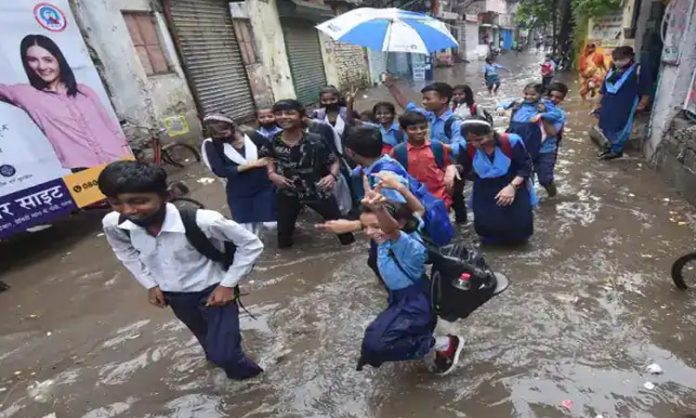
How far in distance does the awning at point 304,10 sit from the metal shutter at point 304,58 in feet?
0.99

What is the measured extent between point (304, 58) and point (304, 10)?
1544 mm

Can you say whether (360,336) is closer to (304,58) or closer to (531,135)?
(531,135)

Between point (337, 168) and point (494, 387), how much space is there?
2430mm

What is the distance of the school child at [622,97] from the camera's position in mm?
5953

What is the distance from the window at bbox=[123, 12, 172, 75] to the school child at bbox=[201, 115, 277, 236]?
17.9 feet

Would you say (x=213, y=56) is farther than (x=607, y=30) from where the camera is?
No

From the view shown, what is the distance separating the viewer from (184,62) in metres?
9.19

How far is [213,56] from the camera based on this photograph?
10180 mm

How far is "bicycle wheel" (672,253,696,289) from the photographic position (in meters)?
2.91

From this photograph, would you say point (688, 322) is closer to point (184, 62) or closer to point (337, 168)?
point (337, 168)

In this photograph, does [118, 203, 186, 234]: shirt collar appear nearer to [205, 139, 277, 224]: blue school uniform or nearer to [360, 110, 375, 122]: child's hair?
[205, 139, 277, 224]: blue school uniform

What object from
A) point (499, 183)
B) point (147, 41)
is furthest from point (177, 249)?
point (147, 41)

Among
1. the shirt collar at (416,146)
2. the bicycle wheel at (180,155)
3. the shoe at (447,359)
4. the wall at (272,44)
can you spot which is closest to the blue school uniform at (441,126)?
the shirt collar at (416,146)

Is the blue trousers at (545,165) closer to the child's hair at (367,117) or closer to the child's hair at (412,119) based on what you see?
the child's hair at (367,117)
